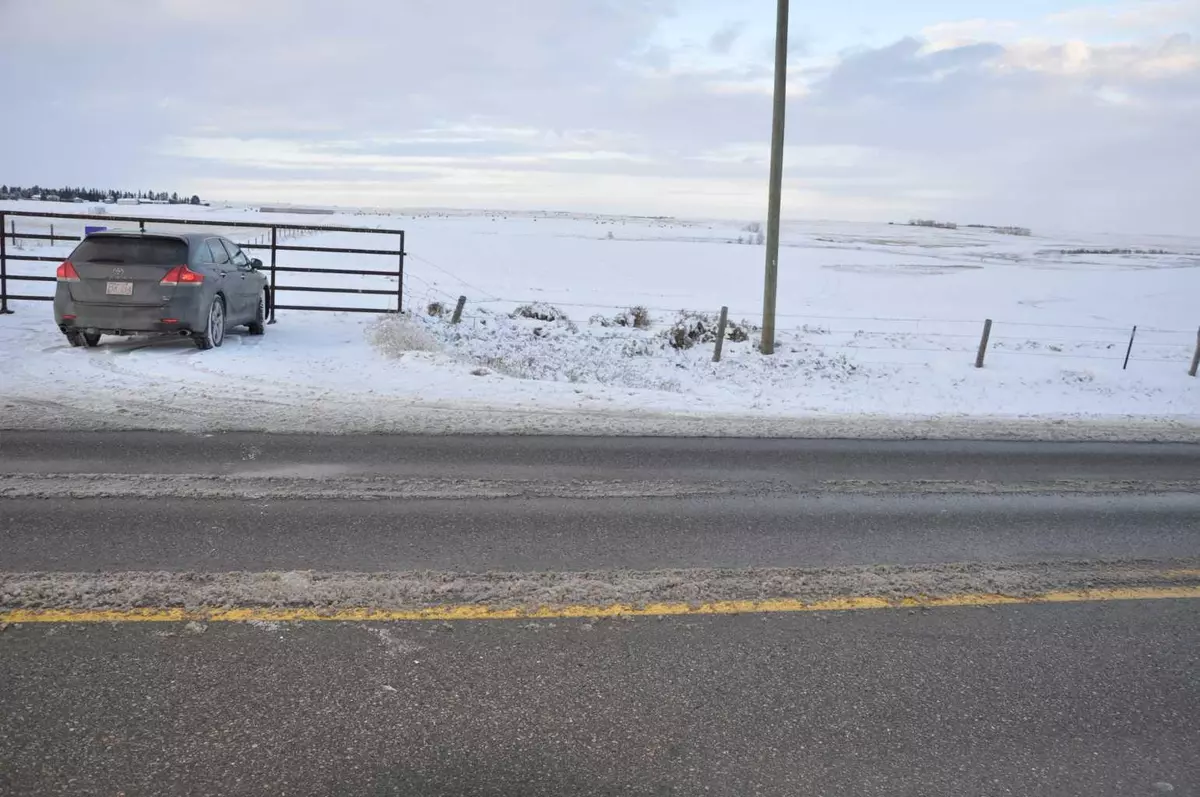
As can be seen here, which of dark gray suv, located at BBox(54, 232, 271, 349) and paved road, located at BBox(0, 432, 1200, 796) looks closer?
paved road, located at BBox(0, 432, 1200, 796)

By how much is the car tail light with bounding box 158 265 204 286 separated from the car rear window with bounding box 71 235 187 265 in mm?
110

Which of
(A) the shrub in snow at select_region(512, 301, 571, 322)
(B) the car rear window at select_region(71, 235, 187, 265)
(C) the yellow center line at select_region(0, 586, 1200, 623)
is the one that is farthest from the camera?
(A) the shrub in snow at select_region(512, 301, 571, 322)

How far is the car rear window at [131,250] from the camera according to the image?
1237cm

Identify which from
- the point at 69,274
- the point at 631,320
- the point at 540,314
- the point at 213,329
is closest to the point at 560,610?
the point at 213,329

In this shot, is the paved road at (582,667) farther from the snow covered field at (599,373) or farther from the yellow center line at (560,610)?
the snow covered field at (599,373)

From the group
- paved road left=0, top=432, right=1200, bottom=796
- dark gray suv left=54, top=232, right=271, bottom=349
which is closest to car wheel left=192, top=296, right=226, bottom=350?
dark gray suv left=54, top=232, right=271, bottom=349

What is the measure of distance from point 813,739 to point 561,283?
35136mm

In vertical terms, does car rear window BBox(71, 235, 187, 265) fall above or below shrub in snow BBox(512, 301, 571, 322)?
above

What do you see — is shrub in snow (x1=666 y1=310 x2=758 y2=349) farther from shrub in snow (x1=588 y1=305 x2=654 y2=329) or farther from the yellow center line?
the yellow center line

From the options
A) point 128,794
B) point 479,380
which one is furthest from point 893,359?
point 128,794

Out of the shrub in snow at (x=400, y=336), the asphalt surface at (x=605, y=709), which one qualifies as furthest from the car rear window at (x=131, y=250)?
the asphalt surface at (x=605, y=709)

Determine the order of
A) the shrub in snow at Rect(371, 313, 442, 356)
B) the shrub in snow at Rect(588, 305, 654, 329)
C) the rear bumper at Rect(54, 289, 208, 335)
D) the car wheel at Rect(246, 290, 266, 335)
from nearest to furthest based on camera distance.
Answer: the rear bumper at Rect(54, 289, 208, 335), the shrub in snow at Rect(371, 313, 442, 356), the car wheel at Rect(246, 290, 266, 335), the shrub in snow at Rect(588, 305, 654, 329)

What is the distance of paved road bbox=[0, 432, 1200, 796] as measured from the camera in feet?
10.6

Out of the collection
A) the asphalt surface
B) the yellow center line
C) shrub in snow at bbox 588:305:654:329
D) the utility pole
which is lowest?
the asphalt surface
